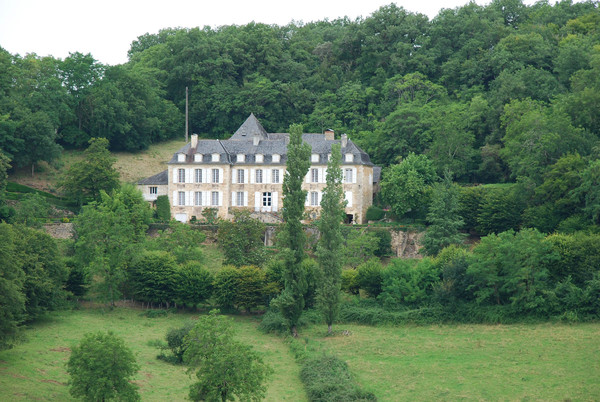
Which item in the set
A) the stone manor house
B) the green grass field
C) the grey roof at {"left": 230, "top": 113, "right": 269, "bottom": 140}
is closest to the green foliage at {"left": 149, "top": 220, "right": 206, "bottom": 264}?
the green grass field

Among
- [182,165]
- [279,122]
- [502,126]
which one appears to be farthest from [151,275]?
[279,122]

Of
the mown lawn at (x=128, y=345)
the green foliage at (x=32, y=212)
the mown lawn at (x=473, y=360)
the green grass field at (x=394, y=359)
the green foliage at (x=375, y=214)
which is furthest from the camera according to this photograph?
the green foliage at (x=375, y=214)

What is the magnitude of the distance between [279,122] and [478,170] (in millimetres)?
23958

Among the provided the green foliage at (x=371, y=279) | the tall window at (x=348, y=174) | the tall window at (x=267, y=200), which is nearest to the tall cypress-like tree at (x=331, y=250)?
the green foliage at (x=371, y=279)

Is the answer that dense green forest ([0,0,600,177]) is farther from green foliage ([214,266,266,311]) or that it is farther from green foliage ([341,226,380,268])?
green foliage ([214,266,266,311])

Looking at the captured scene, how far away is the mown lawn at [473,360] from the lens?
3119 centimetres

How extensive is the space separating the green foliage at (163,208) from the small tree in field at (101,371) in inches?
1213

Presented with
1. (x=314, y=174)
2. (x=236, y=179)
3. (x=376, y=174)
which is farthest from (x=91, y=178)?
(x=376, y=174)

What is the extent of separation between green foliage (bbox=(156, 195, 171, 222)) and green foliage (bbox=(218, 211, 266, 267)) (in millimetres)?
8884

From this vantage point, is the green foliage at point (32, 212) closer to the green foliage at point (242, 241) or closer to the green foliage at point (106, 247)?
the green foliage at point (106, 247)

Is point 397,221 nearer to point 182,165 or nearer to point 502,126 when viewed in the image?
point 502,126

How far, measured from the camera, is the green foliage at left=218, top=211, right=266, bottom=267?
161ft

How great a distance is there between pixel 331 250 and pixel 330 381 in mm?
10179

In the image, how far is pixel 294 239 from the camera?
135 ft
